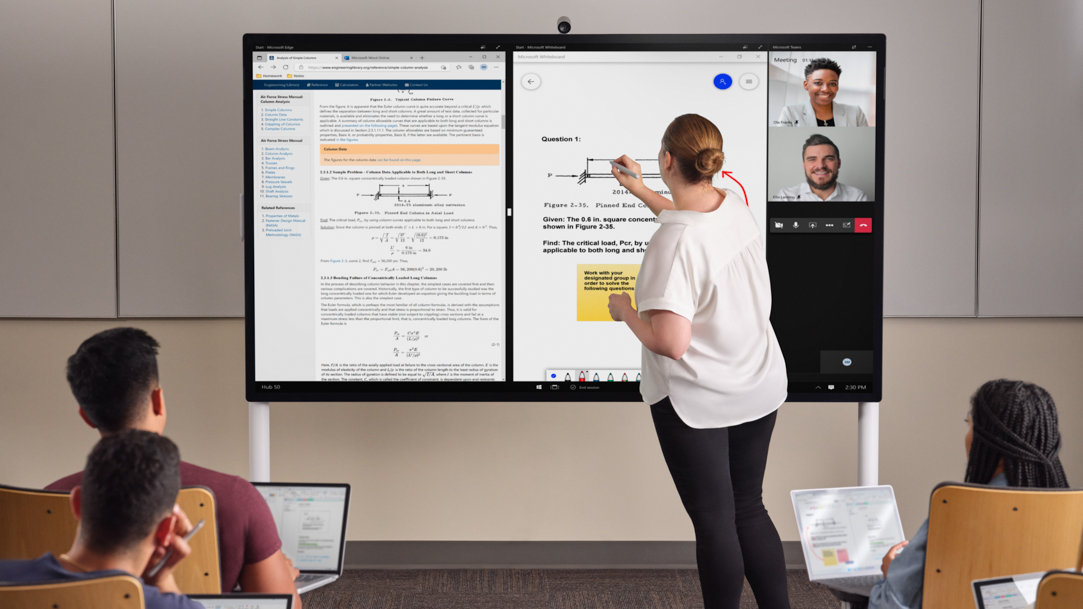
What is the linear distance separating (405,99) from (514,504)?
1.68 metres

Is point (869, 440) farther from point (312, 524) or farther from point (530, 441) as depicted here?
point (312, 524)

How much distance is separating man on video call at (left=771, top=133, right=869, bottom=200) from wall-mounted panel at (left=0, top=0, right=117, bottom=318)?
2.58m

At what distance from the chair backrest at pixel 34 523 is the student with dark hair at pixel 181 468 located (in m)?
0.06

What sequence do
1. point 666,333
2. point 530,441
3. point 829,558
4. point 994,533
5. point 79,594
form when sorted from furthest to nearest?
point 530,441
point 666,333
point 829,558
point 994,533
point 79,594

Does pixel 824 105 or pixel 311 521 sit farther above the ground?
pixel 824 105

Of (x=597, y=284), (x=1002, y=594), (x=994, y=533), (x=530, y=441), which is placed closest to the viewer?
(x=1002, y=594)

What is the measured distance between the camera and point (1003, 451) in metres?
1.51

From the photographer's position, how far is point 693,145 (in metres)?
2.11

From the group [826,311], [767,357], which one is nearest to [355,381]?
[767,357]

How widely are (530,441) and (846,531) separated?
1.78m

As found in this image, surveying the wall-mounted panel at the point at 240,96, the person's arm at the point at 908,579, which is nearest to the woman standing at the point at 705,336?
the person's arm at the point at 908,579

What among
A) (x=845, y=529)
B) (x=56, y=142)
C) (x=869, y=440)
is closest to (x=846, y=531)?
(x=845, y=529)

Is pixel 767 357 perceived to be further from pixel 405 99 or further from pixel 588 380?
pixel 405 99

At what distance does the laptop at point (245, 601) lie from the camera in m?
1.27
